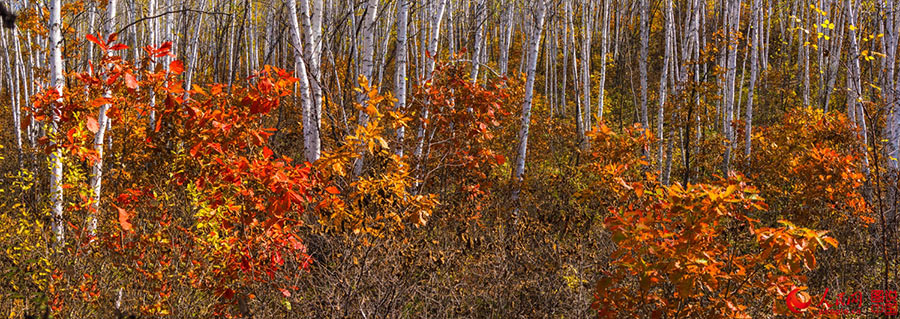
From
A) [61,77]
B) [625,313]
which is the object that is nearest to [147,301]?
[61,77]

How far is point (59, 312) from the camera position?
9.70 ft

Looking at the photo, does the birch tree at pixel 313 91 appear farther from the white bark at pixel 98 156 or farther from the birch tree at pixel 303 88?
the white bark at pixel 98 156

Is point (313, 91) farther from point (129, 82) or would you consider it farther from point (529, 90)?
point (529, 90)

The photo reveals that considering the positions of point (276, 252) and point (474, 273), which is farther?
point (474, 273)

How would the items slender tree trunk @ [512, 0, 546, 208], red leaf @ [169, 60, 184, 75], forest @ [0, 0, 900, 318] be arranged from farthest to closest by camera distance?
1. slender tree trunk @ [512, 0, 546, 208]
2. forest @ [0, 0, 900, 318]
3. red leaf @ [169, 60, 184, 75]

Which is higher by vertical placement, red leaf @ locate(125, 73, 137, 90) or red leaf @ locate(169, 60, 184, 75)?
red leaf @ locate(169, 60, 184, 75)

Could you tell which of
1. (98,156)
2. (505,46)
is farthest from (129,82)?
(505,46)

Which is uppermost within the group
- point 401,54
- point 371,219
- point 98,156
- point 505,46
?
point 505,46

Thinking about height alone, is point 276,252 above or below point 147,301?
above

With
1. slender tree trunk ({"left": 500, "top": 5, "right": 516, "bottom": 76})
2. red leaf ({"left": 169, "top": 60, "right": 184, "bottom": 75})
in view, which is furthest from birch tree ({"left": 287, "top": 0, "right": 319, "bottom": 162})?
slender tree trunk ({"left": 500, "top": 5, "right": 516, "bottom": 76})

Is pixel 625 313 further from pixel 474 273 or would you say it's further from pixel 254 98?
pixel 254 98

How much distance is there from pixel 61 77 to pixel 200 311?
252 cm

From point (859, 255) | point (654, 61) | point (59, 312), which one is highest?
point (654, 61)

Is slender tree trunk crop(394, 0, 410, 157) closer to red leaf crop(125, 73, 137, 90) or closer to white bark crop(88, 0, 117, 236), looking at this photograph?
white bark crop(88, 0, 117, 236)
